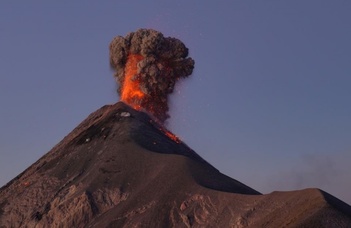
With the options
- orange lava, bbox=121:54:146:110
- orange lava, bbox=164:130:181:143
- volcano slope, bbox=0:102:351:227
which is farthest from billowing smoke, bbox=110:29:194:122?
volcano slope, bbox=0:102:351:227

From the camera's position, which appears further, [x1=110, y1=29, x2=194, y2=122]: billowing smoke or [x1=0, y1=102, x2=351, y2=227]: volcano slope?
[x1=110, y1=29, x2=194, y2=122]: billowing smoke

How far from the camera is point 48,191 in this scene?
53.5 m

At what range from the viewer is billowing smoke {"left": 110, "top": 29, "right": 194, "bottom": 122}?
74625mm

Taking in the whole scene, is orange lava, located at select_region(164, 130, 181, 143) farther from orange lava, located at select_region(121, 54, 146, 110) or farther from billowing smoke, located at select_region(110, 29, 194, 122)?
orange lava, located at select_region(121, 54, 146, 110)

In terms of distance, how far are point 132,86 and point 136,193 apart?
93.5ft

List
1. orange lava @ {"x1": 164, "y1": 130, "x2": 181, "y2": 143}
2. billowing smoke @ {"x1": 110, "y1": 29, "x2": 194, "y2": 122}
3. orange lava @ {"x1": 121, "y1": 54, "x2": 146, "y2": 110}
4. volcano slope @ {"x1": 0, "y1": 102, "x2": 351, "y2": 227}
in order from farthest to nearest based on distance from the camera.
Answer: orange lava @ {"x1": 121, "y1": 54, "x2": 146, "y2": 110} → billowing smoke @ {"x1": 110, "y1": 29, "x2": 194, "y2": 122} → orange lava @ {"x1": 164, "y1": 130, "x2": 181, "y2": 143} → volcano slope @ {"x1": 0, "y1": 102, "x2": 351, "y2": 227}

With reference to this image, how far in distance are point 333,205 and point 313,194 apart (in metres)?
2.00

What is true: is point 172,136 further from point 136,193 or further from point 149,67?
point 136,193

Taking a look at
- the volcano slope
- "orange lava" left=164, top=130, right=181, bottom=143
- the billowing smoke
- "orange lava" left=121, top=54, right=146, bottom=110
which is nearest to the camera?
the volcano slope

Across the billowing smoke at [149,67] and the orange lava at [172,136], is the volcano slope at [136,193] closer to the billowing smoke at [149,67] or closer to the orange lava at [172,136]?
the orange lava at [172,136]

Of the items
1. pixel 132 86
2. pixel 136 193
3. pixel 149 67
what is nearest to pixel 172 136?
pixel 149 67

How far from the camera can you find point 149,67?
7444 centimetres

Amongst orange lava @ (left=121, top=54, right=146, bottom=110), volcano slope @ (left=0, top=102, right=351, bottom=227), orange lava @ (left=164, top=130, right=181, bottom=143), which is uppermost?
orange lava @ (left=121, top=54, right=146, bottom=110)

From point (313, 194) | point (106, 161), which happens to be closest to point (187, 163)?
point (106, 161)
